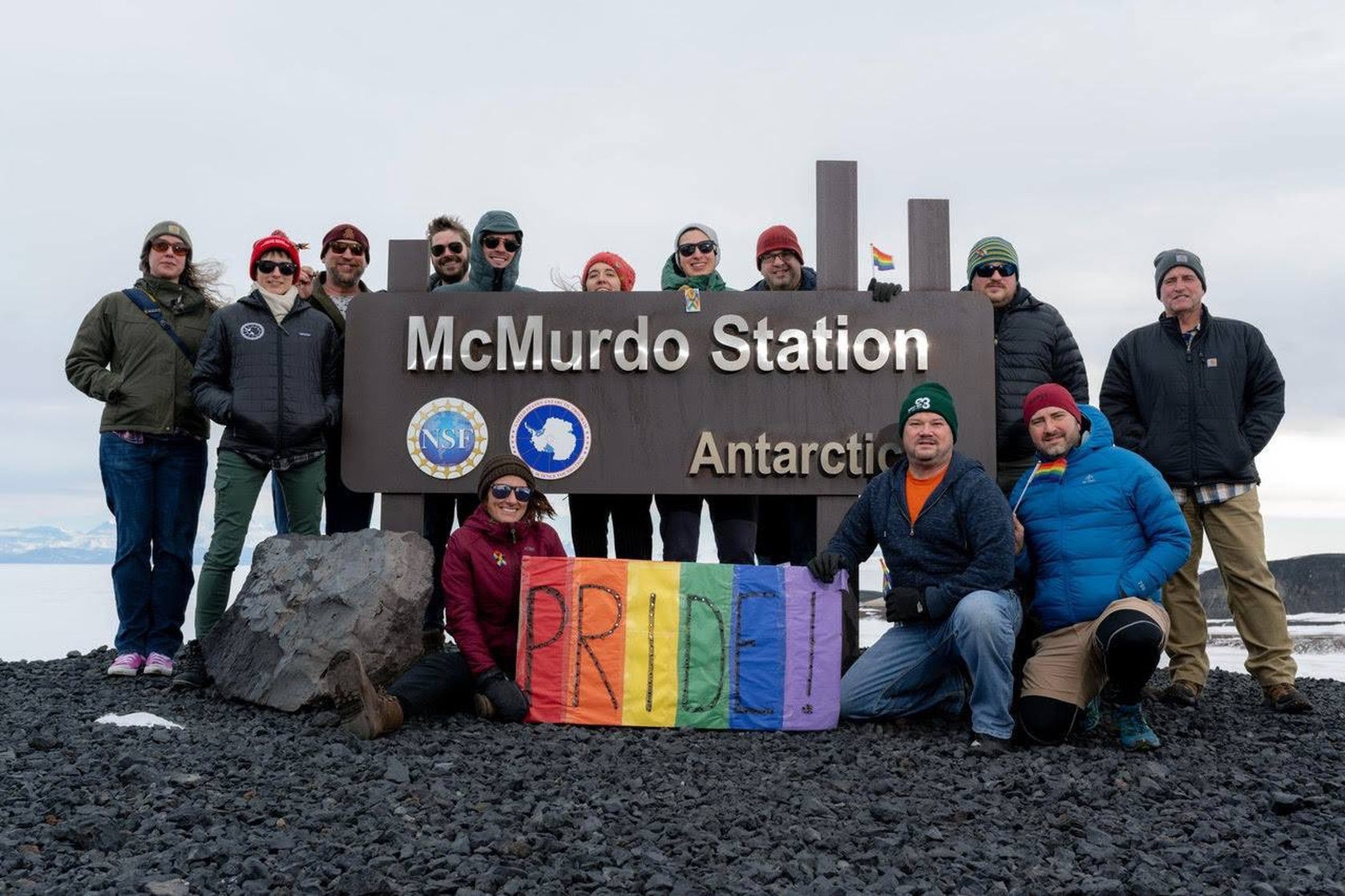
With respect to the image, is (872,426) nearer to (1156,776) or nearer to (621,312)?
(621,312)

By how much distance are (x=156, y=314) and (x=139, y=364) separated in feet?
1.07

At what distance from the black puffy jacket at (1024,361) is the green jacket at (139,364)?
→ 473 centimetres

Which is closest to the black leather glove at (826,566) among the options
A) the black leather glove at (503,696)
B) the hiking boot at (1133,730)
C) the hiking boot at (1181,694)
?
the hiking boot at (1133,730)

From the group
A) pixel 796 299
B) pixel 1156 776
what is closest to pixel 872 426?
pixel 796 299

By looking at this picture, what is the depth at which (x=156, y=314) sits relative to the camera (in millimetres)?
6250

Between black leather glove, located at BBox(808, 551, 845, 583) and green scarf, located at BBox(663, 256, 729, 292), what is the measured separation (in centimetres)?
199

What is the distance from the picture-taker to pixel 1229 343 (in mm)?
6066

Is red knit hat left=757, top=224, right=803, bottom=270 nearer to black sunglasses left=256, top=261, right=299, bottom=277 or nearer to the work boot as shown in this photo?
black sunglasses left=256, top=261, right=299, bottom=277

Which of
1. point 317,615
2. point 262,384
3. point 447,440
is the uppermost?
point 262,384

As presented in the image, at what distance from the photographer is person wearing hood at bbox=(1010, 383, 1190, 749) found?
15.7 feet

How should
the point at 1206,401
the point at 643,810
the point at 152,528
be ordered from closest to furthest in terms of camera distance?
the point at 643,810 < the point at 1206,401 < the point at 152,528

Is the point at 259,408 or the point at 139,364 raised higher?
the point at 139,364

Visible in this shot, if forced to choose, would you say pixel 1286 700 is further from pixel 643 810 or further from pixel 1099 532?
pixel 643 810

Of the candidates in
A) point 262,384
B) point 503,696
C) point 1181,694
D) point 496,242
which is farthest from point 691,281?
point 1181,694
